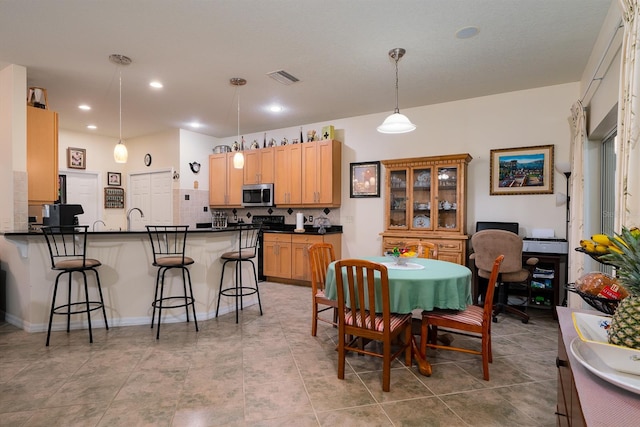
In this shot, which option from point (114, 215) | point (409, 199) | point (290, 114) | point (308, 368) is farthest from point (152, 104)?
point (308, 368)

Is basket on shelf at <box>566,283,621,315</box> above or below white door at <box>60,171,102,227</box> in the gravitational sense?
below

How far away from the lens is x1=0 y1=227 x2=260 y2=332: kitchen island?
316 centimetres

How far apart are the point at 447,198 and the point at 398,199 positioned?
67 centimetres

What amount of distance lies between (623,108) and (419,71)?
217cm

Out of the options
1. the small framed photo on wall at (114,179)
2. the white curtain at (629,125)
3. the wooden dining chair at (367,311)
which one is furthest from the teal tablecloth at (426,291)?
the small framed photo on wall at (114,179)

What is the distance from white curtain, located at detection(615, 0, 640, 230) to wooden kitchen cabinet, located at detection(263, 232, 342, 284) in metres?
3.72

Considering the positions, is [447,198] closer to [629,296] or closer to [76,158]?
[629,296]

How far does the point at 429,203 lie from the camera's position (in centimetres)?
441

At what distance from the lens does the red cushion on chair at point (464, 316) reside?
226 centimetres

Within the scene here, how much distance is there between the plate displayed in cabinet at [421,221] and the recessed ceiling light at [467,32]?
227cm

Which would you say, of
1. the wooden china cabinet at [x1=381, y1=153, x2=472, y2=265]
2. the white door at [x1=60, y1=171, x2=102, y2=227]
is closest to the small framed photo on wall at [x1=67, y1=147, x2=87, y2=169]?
the white door at [x1=60, y1=171, x2=102, y2=227]

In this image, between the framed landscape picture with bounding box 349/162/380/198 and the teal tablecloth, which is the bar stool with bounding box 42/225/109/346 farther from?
the framed landscape picture with bounding box 349/162/380/198

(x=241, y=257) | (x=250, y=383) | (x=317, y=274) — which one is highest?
(x=241, y=257)

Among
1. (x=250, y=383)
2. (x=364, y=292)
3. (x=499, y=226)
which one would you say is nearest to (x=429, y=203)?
(x=499, y=226)
